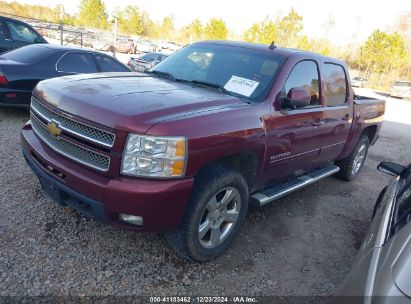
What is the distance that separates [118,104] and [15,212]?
5.78 ft

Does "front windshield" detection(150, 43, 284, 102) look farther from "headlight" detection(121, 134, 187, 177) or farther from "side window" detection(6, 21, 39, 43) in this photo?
"side window" detection(6, 21, 39, 43)

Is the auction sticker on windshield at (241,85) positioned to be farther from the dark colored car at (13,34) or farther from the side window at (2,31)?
the side window at (2,31)

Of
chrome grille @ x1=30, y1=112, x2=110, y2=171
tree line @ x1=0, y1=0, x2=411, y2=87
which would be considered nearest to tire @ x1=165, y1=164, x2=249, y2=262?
chrome grille @ x1=30, y1=112, x2=110, y2=171

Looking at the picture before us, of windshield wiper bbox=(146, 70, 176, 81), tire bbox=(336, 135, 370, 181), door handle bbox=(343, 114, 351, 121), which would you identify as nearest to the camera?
windshield wiper bbox=(146, 70, 176, 81)

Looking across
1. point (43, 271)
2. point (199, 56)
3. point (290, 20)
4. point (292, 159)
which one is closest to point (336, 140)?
point (292, 159)

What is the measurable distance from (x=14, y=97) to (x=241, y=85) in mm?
4514

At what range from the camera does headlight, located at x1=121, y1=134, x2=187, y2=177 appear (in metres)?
2.40

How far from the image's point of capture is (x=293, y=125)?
11.7ft

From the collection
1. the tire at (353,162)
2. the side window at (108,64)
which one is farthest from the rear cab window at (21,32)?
the tire at (353,162)

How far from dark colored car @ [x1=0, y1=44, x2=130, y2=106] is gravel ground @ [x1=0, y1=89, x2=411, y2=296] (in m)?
1.96

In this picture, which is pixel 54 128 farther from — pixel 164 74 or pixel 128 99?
pixel 164 74

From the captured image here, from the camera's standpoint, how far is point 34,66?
20.3 feet

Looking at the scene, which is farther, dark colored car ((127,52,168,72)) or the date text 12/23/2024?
dark colored car ((127,52,168,72))

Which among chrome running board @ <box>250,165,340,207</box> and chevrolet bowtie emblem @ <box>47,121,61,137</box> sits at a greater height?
chevrolet bowtie emblem @ <box>47,121,61,137</box>
